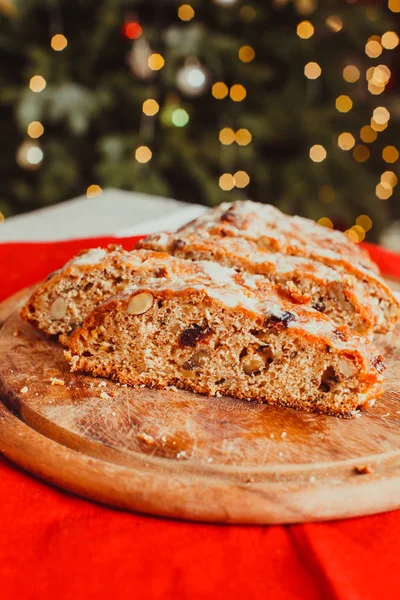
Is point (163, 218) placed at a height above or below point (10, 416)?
above

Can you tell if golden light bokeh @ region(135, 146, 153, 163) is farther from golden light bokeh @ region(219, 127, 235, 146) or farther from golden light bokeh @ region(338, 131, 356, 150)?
golden light bokeh @ region(338, 131, 356, 150)

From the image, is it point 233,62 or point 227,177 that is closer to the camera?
point 233,62

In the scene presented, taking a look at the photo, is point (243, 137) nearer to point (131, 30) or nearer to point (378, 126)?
point (131, 30)

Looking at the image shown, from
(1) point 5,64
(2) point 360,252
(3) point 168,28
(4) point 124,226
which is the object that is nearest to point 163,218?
(4) point 124,226

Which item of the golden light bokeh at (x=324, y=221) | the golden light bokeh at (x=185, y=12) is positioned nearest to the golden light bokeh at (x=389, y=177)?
the golden light bokeh at (x=324, y=221)

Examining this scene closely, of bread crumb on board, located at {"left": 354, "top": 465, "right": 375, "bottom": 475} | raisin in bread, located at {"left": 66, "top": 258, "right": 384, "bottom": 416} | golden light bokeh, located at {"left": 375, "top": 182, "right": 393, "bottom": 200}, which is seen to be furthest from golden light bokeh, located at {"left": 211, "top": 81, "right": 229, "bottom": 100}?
bread crumb on board, located at {"left": 354, "top": 465, "right": 375, "bottom": 475}

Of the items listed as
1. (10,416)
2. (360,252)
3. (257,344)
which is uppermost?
(360,252)

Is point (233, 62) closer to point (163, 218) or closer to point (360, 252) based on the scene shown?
point (163, 218)
